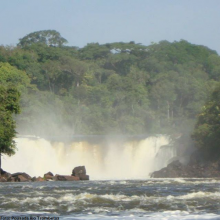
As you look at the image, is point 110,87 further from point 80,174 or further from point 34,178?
point 34,178

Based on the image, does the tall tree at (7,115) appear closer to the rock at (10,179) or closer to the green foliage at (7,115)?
the green foliage at (7,115)

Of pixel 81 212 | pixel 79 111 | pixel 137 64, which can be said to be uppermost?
pixel 137 64

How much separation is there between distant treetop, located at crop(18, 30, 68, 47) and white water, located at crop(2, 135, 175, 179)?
9374 centimetres

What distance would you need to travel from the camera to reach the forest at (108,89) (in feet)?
347

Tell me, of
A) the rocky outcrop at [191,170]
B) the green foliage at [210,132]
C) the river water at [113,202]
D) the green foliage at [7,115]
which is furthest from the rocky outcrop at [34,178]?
the green foliage at [210,132]

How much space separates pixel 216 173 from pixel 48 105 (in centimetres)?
4689

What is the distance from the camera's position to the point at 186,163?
232ft

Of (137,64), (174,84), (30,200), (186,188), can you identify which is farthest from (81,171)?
(137,64)

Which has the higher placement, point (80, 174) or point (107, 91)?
point (107, 91)

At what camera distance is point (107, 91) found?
11950 cm

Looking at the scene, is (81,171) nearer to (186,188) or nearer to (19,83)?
(186,188)

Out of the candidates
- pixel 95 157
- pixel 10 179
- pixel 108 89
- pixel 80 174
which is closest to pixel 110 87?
pixel 108 89

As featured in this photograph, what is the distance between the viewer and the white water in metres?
71.7

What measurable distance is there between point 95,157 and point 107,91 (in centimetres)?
4273
